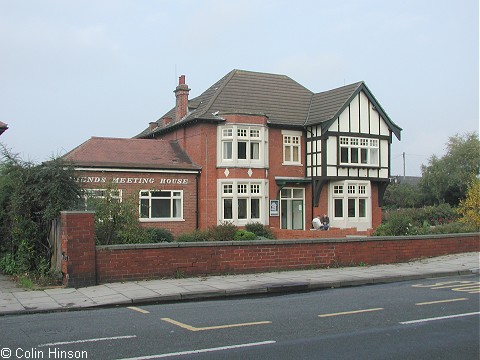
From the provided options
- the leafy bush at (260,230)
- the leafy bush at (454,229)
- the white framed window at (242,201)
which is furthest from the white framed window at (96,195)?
the white framed window at (242,201)

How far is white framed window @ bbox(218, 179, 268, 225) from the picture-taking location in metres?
29.9

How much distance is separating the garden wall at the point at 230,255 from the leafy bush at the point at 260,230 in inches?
408

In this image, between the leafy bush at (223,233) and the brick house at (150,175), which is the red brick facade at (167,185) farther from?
the leafy bush at (223,233)

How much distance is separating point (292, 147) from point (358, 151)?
4.05 m

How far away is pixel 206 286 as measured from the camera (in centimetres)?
1301

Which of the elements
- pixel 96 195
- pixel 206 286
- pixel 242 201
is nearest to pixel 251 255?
pixel 206 286

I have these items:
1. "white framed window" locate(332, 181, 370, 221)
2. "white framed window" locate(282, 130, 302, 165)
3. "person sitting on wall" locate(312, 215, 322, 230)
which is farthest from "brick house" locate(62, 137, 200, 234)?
"white framed window" locate(332, 181, 370, 221)

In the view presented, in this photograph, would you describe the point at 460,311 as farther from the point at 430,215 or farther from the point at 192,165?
the point at 430,215

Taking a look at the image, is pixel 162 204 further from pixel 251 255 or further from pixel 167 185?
pixel 251 255

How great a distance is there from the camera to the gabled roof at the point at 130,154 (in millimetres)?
27812

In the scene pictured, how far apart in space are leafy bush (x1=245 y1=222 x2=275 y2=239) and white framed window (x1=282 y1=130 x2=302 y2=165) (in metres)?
5.39

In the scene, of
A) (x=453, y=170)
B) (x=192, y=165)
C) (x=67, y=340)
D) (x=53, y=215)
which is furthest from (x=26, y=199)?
(x=453, y=170)

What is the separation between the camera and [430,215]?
39.7 meters

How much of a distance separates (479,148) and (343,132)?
3003cm
